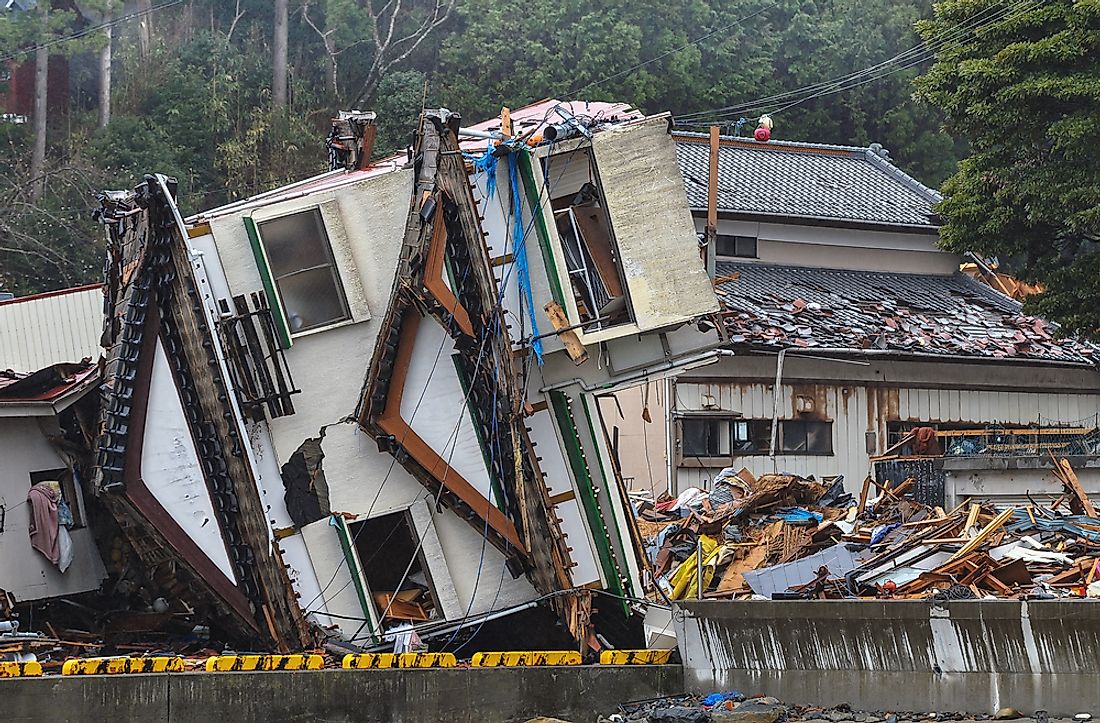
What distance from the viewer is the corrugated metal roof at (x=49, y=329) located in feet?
57.8

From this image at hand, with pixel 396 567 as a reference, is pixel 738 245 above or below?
above

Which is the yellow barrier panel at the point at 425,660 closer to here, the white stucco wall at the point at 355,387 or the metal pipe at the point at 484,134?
the white stucco wall at the point at 355,387

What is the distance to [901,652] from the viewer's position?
12.7 meters

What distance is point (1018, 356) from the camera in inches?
1220

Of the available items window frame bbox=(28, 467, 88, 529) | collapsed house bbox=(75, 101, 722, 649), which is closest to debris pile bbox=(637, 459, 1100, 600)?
collapsed house bbox=(75, 101, 722, 649)

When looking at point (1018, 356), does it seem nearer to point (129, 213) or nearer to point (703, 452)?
point (703, 452)

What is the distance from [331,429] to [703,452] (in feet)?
48.3

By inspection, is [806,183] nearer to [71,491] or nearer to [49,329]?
[49,329]

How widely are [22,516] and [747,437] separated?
54.7 feet

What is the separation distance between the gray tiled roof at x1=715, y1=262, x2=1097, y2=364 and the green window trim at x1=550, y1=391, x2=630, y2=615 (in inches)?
493

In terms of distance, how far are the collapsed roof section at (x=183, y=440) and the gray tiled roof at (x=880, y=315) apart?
1480 centimetres

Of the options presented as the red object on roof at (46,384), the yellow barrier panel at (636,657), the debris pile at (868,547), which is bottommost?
the debris pile at (868,547)

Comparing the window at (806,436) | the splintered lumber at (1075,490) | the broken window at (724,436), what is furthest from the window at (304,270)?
the window at (806,436)

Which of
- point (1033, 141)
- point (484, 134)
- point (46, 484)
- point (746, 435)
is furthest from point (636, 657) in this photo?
point (746, 435)
